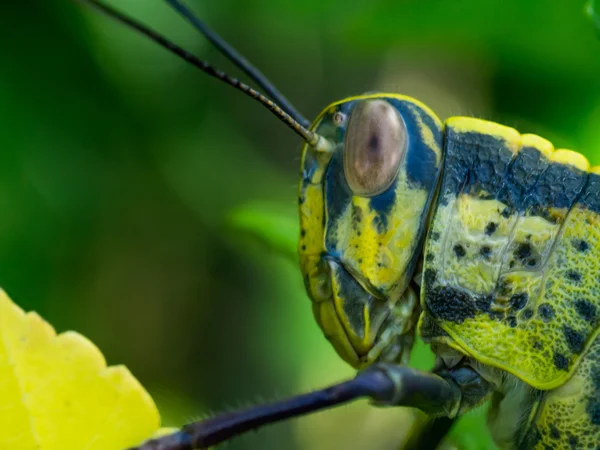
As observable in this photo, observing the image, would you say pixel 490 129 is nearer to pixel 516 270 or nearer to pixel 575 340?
pixel 516 270

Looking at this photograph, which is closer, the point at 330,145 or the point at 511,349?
the point at 511,349

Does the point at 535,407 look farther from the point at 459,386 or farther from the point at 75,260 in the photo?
the point at 75,260

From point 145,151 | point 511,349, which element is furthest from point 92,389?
point 145,151

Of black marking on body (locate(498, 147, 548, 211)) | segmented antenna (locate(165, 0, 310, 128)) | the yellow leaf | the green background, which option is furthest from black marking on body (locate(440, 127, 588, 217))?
the yellow leaf

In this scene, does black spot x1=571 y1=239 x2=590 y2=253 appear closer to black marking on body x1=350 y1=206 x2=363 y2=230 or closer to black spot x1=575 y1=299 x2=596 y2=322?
black spot x1=575 y1=299 x2=596 y2=322

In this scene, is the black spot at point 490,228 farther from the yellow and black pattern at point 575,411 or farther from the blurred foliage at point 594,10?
the blurred foliage at point 594,10

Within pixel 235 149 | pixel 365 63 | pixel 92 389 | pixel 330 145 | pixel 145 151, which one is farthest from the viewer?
pixel 365 63
